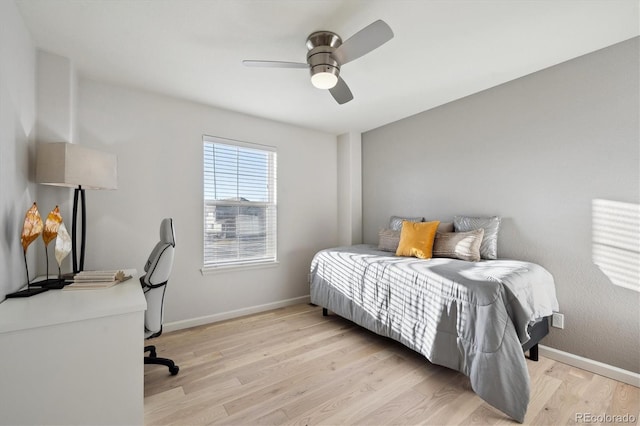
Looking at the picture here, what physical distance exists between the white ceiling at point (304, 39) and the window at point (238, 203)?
2.34 ft

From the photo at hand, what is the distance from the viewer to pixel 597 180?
2154mm

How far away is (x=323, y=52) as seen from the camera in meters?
1.89

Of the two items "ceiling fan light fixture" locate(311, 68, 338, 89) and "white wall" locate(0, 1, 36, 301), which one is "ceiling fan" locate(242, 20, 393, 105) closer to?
"ceiling fan light fixture" locate(311, 68, 338, 89)

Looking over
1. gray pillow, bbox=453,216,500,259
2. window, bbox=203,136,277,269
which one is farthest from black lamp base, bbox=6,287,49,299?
gray pillow, bbox=453,216,500,259

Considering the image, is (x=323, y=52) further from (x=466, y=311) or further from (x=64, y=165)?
(x=466, y=311)

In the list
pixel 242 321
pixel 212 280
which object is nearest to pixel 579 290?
pixel 242 321

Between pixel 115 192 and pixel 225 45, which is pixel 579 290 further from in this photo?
pixel 115 192

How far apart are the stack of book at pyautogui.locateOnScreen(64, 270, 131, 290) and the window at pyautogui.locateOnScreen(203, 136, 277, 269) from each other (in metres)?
1.23

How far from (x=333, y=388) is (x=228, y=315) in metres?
1.76

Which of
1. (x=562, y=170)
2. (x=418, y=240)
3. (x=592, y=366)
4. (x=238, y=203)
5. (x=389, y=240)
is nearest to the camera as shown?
(x=592, y=366)

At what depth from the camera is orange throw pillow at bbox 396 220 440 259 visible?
2777 millimetres

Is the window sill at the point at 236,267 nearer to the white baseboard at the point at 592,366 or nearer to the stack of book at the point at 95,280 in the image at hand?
the stack of book at the point at 95,280

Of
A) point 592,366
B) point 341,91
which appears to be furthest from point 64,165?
point 592,366

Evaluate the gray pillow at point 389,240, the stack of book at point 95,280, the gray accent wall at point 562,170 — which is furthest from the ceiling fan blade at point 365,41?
the stack of book at point 95,280
